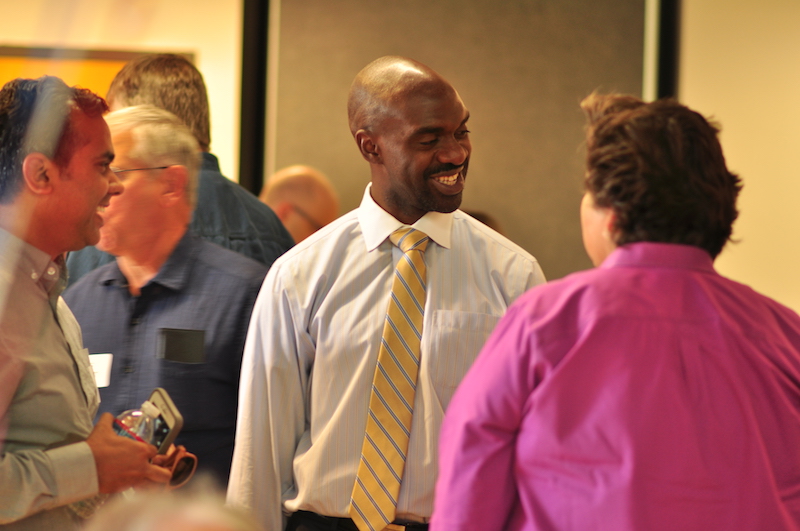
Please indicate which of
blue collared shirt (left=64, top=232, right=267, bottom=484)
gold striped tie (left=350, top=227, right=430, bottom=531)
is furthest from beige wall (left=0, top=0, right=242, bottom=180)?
gold striped tie (left=350, top=227, right=430, bottom=531)

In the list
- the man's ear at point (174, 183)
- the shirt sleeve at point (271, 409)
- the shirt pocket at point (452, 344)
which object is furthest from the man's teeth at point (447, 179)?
the man's ear at point (174, 183)

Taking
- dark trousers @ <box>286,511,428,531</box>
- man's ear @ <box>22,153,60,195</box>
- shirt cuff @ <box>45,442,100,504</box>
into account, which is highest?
man's ear @ <box>22,153,60,195</box>

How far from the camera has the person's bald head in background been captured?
385 centimetres

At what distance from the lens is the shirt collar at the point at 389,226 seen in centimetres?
188

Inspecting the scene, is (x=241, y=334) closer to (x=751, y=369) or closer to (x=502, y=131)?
(x=751, y=369)

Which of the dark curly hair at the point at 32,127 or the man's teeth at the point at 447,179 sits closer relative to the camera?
the dark curly hair at the point at 32,127

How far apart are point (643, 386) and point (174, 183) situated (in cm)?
137

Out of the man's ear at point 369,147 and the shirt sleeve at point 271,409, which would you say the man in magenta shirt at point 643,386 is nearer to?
the shirt sleeve at point 271,409

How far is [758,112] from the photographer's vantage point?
150 inches

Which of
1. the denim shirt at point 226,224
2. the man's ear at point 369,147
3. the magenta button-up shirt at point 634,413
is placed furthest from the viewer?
the denim shirt at point 226,224

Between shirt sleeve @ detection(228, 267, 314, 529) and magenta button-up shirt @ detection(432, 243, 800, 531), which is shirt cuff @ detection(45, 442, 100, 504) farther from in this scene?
magenta button-up shirt @ detection(432, 243, 800, 531)

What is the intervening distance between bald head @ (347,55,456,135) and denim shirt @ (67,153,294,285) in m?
0.71

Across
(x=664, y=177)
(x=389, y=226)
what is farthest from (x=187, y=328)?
(x=664, y=177)

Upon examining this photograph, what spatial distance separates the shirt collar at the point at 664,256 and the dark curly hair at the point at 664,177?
1 centimetres
